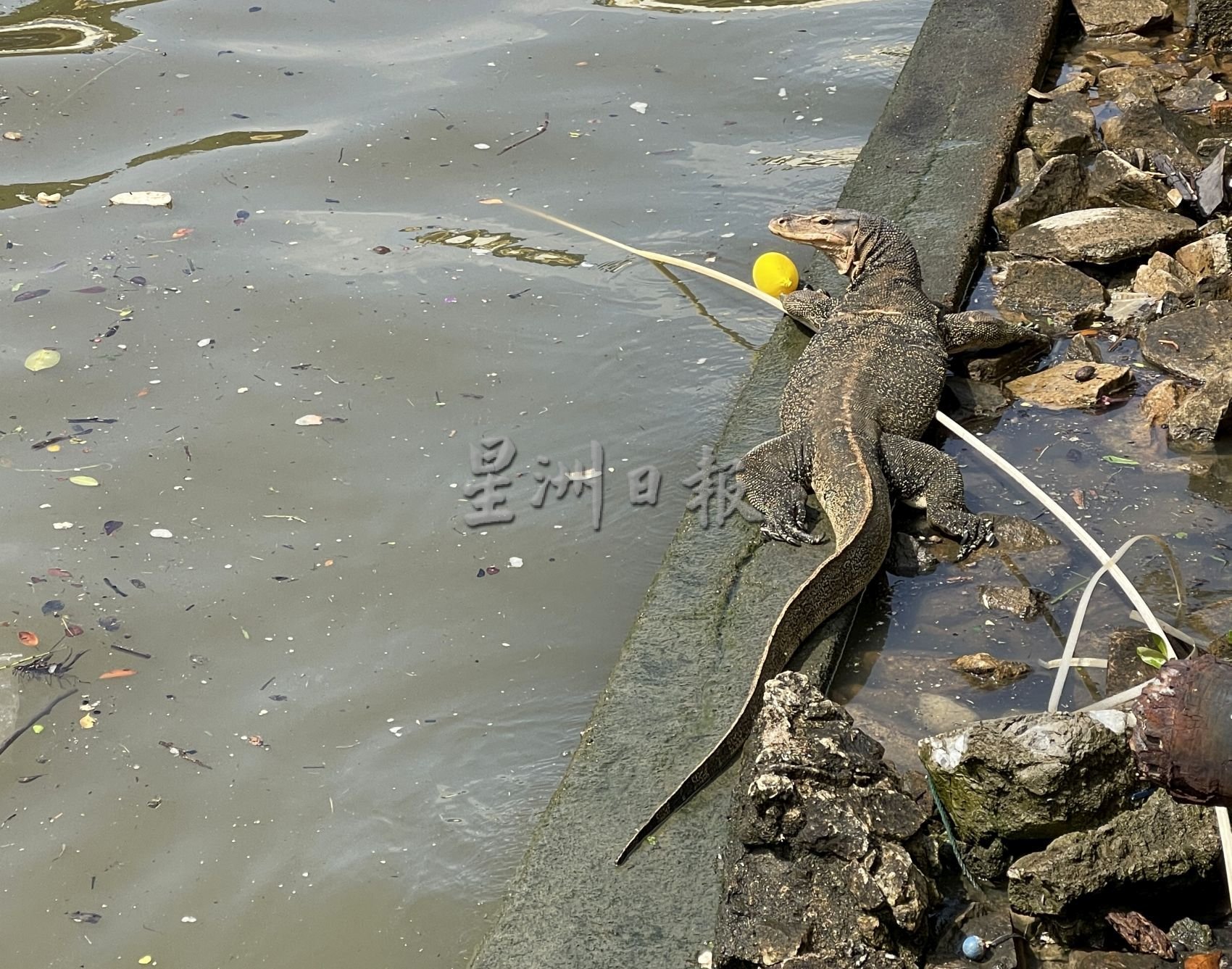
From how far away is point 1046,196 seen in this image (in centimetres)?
689

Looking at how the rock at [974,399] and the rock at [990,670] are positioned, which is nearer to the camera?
the rock at [990,670]

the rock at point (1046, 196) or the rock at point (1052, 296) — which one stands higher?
the rock at point (1046, 196)

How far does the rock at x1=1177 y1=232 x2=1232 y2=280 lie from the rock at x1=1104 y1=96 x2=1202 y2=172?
111 cm

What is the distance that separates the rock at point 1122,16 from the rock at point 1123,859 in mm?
7459

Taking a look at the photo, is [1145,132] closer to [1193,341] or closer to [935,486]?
[1193,341]

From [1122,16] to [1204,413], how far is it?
5174 millimetres

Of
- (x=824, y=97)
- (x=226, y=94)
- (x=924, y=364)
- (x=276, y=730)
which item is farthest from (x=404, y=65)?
(x=276, y=730)

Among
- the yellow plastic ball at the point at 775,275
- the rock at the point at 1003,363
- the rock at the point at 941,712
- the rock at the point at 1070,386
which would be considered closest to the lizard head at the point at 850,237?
the yellow plastic ball at the point at 775,275

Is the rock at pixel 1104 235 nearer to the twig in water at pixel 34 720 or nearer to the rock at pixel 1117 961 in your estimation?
the rock at pixel 1117 961

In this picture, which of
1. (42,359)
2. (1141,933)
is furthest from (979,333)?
(42,359)

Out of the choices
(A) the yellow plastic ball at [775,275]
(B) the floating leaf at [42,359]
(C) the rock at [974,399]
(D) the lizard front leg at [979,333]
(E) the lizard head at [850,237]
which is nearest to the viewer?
(C) the rock at [974,399]

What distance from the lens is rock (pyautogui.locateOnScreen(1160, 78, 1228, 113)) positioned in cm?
817

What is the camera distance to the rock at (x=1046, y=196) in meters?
6.88

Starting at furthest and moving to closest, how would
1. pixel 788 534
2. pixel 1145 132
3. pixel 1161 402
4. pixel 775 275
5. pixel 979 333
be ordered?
pixel 1145 132 → pixel 775 275 → pixel 979 333 → pixel 1161 402 → pixel 788 534
